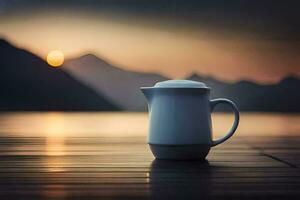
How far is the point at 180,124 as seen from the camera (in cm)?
85

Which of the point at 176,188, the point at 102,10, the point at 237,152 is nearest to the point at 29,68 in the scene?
the point at 102,10

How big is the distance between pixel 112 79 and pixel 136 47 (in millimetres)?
421

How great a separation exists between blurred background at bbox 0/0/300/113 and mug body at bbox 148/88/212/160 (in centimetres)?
364

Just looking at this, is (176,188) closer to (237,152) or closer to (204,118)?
(204,118)

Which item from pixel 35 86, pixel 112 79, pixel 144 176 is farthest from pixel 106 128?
pixel 35 86

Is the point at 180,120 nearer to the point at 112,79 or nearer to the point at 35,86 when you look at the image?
the point at 112,79

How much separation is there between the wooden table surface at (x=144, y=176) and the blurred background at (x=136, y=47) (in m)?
3.63

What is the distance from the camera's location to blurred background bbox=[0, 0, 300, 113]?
15.4ft

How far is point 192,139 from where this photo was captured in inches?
33.0

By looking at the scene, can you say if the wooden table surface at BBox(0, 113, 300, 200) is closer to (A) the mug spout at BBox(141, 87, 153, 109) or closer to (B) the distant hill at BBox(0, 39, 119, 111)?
(A) the mug spout at BBox(141, 87, 153, 109)

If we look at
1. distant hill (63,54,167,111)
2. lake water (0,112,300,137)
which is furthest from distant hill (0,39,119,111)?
lake water (0,112,300,137)

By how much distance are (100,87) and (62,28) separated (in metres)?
0.65

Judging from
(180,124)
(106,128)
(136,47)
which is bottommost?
(106,128)

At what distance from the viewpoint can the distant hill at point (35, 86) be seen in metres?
4.97
